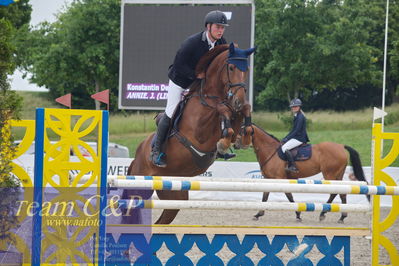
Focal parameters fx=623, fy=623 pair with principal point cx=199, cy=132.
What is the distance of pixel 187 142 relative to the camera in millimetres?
4703

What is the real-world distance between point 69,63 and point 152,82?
876 cm

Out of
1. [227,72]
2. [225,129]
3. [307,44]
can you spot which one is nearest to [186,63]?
[227,72]

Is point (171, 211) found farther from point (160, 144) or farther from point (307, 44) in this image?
point (307, 44)

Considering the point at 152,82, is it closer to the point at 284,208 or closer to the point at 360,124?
the point at 284,208

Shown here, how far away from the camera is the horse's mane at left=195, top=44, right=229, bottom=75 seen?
476cm

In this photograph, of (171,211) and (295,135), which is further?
(295,135)

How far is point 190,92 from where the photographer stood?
4883 mm

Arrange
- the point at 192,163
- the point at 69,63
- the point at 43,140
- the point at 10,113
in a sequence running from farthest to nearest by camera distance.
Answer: the point at 69,63 → the point at 192,163 → the point at 10,113 → the point at 43,140

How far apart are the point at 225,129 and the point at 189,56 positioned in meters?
0.74

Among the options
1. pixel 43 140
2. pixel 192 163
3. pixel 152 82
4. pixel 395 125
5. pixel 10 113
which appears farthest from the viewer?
pixel 395 125

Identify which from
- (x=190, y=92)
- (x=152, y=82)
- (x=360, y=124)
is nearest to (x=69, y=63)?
(x=152, y=82)

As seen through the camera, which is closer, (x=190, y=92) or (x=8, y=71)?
(x=8, y=71)

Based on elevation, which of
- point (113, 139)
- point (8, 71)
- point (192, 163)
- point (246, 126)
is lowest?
point (113, 139)

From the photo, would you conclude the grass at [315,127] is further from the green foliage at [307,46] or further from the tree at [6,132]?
the tree at [6,132]
